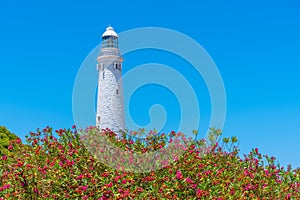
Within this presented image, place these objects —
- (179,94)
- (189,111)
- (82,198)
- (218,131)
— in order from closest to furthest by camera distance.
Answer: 1. (82,198)
2. (218,131)
3. (189,111)
4. (179,94)

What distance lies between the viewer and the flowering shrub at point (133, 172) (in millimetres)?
6844

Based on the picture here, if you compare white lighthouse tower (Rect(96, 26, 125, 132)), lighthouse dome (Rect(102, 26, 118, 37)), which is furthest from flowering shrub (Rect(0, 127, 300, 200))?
lighthouse dome (Rect(102, 26, 118, 37))

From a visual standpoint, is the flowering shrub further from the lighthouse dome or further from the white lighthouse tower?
the lighthouse dome

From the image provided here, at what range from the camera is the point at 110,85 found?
31500 mm

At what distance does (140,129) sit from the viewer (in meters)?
10.9

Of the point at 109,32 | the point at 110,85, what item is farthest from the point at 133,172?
the point at 109,32

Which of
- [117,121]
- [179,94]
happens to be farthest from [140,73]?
[117,121]

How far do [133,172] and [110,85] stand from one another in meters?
23.7

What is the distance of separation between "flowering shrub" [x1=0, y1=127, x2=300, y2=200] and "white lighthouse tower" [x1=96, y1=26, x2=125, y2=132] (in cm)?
1917

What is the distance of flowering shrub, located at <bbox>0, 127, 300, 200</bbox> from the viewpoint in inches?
269

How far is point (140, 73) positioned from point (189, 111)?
5651 mm

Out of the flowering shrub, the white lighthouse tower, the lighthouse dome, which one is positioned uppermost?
the lighthouse dome

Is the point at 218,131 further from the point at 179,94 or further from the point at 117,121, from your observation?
the point at 117,121

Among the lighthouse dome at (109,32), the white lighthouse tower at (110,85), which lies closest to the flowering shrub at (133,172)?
the white lighthouse tower at (110,85)
